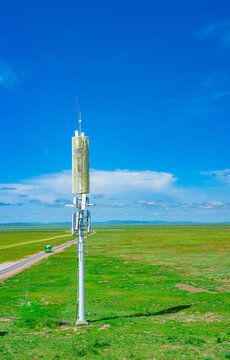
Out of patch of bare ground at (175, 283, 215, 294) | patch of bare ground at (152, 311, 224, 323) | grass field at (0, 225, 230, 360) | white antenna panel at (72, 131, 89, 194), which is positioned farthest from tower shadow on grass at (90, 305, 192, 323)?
white antenna panel at (72, 131, 89, 194)

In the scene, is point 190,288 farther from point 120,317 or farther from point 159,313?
point 120,317

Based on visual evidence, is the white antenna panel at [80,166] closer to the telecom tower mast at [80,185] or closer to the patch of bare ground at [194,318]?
the telecom tower mast at [80,185]

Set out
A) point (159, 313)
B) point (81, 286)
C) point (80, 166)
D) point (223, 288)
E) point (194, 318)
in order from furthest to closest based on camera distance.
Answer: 1. point (223, 288)
2. point (159, 313)
3. point (194, 318)
4. point (80, 166)
5. point (81, 286)

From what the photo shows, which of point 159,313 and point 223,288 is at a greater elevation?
point 159,313

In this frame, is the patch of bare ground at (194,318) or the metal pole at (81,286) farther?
the patch of bare ground at (194,318)

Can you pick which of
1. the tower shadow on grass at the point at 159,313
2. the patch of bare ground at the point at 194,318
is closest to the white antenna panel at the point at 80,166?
the tower shadow on grass at the point at 159,313

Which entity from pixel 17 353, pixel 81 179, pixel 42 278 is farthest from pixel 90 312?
pixel 42 278

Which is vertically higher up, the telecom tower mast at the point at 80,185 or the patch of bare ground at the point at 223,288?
the telecom tower mast at the point at 80,185

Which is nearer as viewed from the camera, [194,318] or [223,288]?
[194,318]

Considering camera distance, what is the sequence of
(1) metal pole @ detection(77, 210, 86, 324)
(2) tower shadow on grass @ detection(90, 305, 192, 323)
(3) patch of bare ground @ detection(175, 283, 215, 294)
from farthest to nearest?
(3) patch of bare ground @ detection(175, 283, 215, 294), (2) tower shadow on grass @ detection(90, 305, 192, 323), (1) metal pole @ detection(77, 210, 86, 324)

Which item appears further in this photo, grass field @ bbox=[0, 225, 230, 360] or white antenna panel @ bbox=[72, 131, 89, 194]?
white antenna panel @ bbox=[72, 131, 89, 194]

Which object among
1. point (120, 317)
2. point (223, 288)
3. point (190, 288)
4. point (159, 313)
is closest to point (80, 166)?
point (120, 317)

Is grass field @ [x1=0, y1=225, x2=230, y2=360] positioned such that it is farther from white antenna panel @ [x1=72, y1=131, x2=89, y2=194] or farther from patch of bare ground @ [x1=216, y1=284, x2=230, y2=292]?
white antenna panel @ [x1=72, y1=131, x2=89, y2=194]

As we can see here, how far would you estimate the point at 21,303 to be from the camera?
73.0 feet
